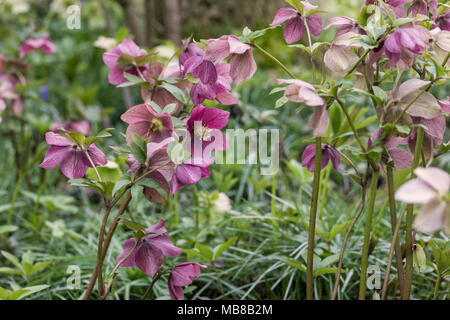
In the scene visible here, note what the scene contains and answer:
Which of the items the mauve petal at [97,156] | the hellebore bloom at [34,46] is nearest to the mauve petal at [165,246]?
the mauve petal at [97,156]

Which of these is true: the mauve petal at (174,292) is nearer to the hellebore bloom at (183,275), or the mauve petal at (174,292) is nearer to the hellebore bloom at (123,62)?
the hellebore bloom at (183,275)

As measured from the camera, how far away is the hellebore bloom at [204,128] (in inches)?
25.2

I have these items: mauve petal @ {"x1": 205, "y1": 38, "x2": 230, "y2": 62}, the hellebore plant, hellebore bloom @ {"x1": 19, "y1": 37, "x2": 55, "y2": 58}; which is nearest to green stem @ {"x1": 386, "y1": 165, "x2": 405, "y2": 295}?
the hellebore plant

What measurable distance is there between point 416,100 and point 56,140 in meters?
0.49

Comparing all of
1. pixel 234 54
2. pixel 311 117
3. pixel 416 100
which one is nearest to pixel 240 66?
pixel 234 54

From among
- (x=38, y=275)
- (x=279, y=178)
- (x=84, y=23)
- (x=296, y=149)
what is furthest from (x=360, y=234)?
(x=84, y=23)

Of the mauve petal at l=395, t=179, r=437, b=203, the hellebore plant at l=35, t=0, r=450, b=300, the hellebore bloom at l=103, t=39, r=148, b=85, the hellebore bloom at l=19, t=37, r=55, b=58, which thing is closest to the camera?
the mauve petal at l=395, t=179, r=437, b=203

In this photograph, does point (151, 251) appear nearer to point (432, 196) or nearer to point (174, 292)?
point (174, 292)

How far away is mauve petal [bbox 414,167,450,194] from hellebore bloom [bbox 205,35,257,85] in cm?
27

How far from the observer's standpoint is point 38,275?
103 cm

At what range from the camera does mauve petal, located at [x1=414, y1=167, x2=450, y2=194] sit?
16.8 inches

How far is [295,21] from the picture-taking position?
26.0 inches

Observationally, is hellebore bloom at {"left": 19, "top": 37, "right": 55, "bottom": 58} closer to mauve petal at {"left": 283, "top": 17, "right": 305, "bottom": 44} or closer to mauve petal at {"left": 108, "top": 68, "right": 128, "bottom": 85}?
mauve petal at {"left": 108, "top": 68, "right": 128, "bottom": 85}
